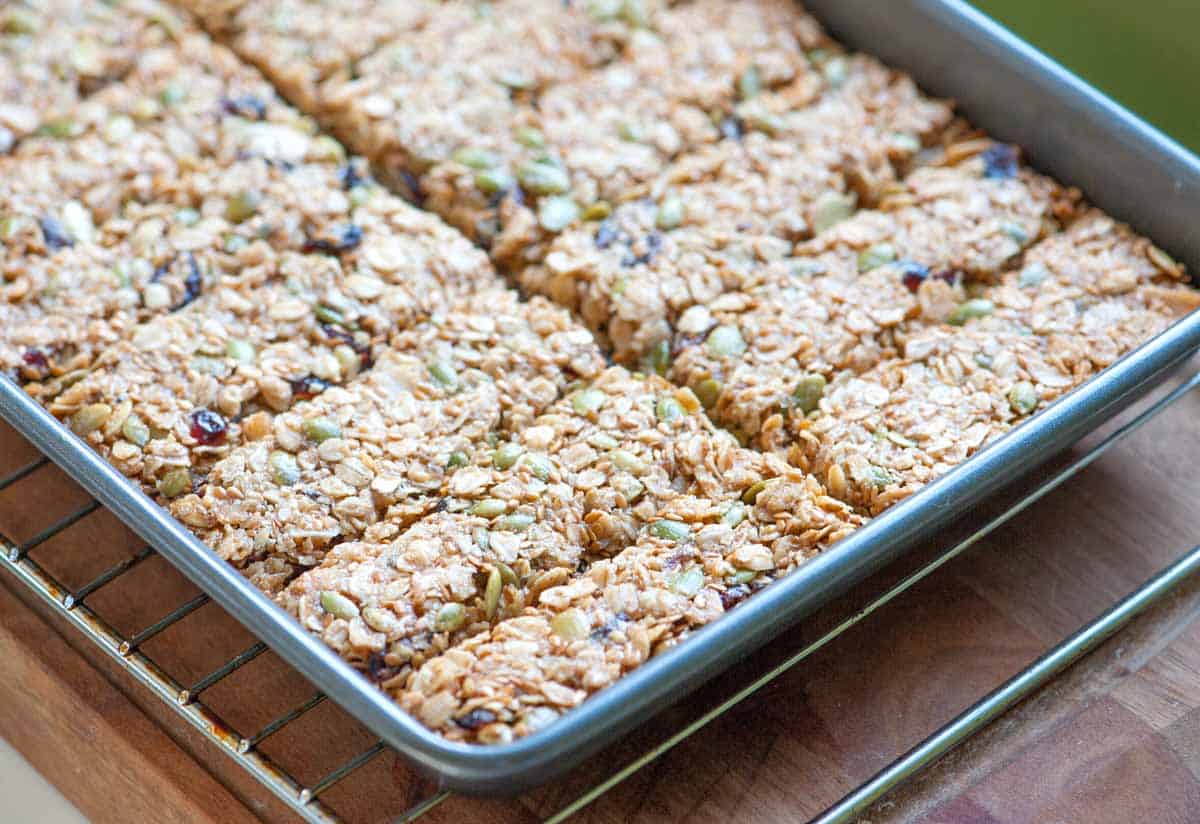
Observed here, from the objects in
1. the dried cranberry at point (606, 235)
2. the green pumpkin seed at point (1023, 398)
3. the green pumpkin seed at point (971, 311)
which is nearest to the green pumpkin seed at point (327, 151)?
the dried cranberry at point (606, 235)

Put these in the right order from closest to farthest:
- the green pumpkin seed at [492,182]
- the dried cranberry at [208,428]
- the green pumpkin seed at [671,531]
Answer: the green pumpkin seed at [671,531] → the dried cranberry at [208,428] → the green pumpkin seed at [492,182]

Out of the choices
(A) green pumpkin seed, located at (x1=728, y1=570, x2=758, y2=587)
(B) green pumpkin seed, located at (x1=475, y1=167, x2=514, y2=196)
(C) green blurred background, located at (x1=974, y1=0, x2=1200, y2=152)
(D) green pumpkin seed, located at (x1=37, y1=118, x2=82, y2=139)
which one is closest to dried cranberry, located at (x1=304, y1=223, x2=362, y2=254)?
(B) green pumpkin seed, located at (x1=475, y1=167, x2=514, y2=196)

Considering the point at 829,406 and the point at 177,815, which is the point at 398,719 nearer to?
the point at 177,815

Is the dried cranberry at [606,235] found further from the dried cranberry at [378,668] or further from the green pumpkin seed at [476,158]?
the dried cranberry at [378,668]

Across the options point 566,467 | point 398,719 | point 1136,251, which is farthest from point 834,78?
point 398,719

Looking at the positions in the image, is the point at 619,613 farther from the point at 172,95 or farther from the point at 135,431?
the point at 172,95
